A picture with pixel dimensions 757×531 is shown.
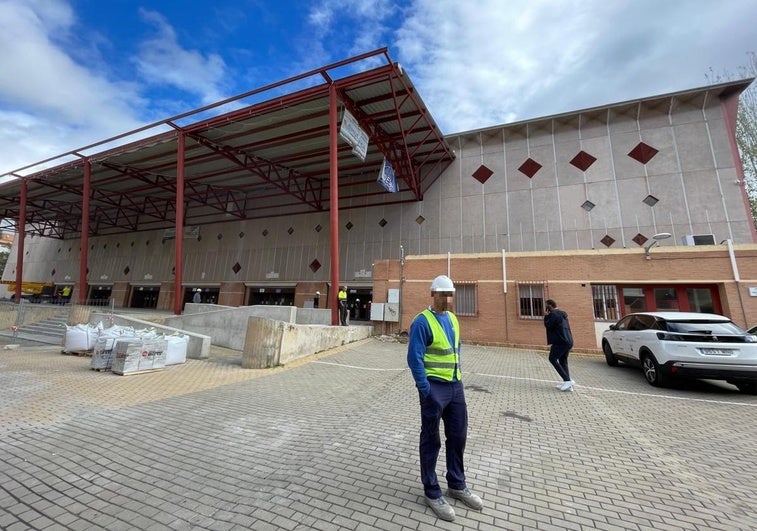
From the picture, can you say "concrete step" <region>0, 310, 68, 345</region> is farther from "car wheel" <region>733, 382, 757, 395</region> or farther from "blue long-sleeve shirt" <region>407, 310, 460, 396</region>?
"car wheel" <region>733, 382, 757, 395</region>

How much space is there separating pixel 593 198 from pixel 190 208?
3196 cm

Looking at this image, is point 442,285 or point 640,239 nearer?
point 442,285

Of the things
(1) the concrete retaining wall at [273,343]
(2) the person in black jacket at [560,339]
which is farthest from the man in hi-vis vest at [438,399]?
(1) the concrete retaining wall at [273,343]

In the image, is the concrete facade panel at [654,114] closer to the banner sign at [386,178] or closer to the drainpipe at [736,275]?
the drainpipe at [736,275]

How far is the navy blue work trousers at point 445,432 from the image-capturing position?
237 centimetres

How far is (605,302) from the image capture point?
11695mm

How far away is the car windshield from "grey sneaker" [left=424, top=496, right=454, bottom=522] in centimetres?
663

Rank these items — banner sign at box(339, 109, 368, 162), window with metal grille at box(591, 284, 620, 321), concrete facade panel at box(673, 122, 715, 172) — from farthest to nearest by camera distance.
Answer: concrete facade panel at box(673, 122, 715, 172) < banner sign at box(339, 109, 368, 162) < window with metal grille at box(591, 284, 620, 321)

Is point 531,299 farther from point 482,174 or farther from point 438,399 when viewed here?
point 438,399

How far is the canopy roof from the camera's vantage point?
1545 cm

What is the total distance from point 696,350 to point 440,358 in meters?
6.33

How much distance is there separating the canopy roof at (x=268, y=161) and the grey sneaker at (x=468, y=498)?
48.0 feet

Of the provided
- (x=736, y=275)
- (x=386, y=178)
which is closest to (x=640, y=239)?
(x=736, y=275)

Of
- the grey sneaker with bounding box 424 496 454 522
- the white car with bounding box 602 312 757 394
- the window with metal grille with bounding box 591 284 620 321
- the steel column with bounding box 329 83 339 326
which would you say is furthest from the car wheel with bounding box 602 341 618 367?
the steel column with bounding box 329 83 339 326
